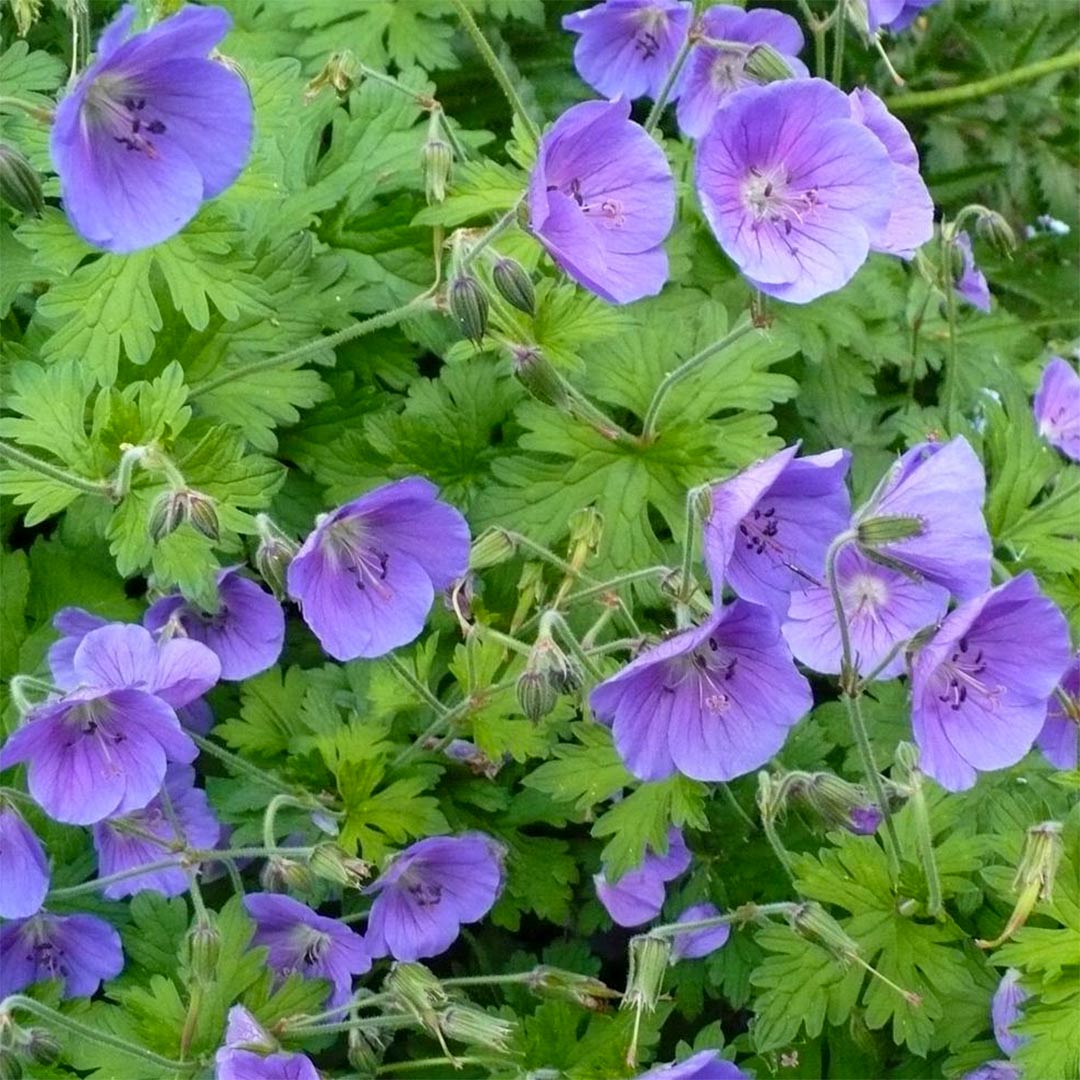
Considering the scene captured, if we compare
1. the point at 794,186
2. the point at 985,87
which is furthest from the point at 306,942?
the point at 985,87

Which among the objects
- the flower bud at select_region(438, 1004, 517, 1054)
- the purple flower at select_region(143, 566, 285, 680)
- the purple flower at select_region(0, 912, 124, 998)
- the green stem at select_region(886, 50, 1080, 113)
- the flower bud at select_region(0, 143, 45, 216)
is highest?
the flower bud at select_region(0, 143, 45, 216)

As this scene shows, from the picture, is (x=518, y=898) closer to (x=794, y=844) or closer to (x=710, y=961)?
(x=710, y=961)

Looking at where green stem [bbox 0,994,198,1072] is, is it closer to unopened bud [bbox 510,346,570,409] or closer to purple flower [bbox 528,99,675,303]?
unopened bud [bbox 510,346,570,409]

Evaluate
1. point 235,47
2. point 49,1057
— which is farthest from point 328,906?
point 235,47

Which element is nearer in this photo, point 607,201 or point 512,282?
point 512,282

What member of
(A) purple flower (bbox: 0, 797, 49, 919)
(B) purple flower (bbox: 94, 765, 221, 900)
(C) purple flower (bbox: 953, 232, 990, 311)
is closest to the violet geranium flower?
(A) purple flower (bbox: 0, 797, 49, 919)

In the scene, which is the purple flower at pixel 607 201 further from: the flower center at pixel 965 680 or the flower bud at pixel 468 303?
the flower center at pixel 965 680

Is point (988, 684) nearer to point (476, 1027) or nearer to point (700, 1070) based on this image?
point (700, 1070)

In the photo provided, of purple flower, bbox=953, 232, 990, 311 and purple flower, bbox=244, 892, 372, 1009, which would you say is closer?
purple flower, bbox=244, 892, 372, 1009
